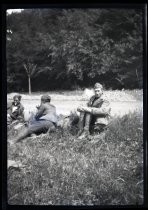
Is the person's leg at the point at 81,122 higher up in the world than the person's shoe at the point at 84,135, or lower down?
higher up

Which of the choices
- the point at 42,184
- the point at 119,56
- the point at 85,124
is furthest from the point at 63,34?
the point at 42,184

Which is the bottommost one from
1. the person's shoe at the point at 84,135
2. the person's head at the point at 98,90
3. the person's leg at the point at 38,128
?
the person's shoe at the point at 84,135

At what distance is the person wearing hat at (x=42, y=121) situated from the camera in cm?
373

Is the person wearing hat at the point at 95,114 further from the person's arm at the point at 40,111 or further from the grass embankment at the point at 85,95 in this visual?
the person's arm at the point at 40,111

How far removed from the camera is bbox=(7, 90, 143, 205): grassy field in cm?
362

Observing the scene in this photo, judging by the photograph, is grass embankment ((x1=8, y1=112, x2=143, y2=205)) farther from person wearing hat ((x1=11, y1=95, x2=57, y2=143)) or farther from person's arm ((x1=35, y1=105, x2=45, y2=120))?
person's arm ((x1=35, y1=105, x2=45, y2=120))

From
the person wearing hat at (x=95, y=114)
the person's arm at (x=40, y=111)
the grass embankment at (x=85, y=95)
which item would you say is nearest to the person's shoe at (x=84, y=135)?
the person wearing hat at (x=95, y=114)

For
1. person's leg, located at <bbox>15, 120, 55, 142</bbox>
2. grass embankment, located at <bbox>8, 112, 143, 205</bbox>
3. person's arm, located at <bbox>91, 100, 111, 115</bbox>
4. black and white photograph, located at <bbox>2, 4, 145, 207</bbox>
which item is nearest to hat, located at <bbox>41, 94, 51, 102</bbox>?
black and white photograph, located at <bbox>2, 4, 145, 207</bbox>

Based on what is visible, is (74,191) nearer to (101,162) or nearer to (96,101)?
(101,162)

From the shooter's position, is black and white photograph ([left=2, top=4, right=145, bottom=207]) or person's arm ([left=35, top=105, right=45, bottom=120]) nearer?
black and white photograph ([left=2, top=4, right=145, bottom=207])

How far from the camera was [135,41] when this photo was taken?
3674mm

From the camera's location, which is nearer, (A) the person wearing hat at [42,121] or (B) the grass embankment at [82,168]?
(B) the grass embankment at [82,168]

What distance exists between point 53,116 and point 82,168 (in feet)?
1.78

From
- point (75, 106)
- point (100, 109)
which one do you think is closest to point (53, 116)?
point (75, 106)
